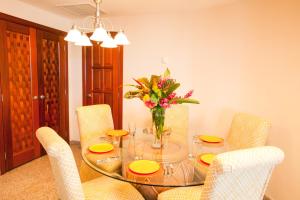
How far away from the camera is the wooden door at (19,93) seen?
9.11ft

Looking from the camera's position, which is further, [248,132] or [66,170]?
[248,132]

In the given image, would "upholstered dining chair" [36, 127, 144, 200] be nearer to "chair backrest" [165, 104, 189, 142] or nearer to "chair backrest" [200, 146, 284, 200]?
"chair backrest" [200, 146, 284, 200]

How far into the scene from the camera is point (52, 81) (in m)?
3.57

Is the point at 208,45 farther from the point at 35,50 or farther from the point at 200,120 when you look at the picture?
the point at 35,50

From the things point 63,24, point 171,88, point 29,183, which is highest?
point 63,24

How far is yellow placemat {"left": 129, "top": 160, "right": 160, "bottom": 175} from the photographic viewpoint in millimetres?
1437

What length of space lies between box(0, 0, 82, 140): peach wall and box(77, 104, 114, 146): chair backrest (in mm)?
1586

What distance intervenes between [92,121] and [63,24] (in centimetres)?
217

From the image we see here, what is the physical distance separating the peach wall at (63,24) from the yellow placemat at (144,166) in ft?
8.59

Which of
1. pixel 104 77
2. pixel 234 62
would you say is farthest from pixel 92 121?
pixel 234 62

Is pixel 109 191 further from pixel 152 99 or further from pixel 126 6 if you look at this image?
pixel 126 6

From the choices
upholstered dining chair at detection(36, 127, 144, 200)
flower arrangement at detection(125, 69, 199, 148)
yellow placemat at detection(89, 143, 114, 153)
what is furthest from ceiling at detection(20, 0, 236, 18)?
upholstered dining chair at detection(36, 127, 144, 200)

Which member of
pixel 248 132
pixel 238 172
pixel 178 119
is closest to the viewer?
pixel 238 172

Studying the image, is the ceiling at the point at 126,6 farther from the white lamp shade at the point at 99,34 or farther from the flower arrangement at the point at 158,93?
the flower arrangement at the point at 158,93
